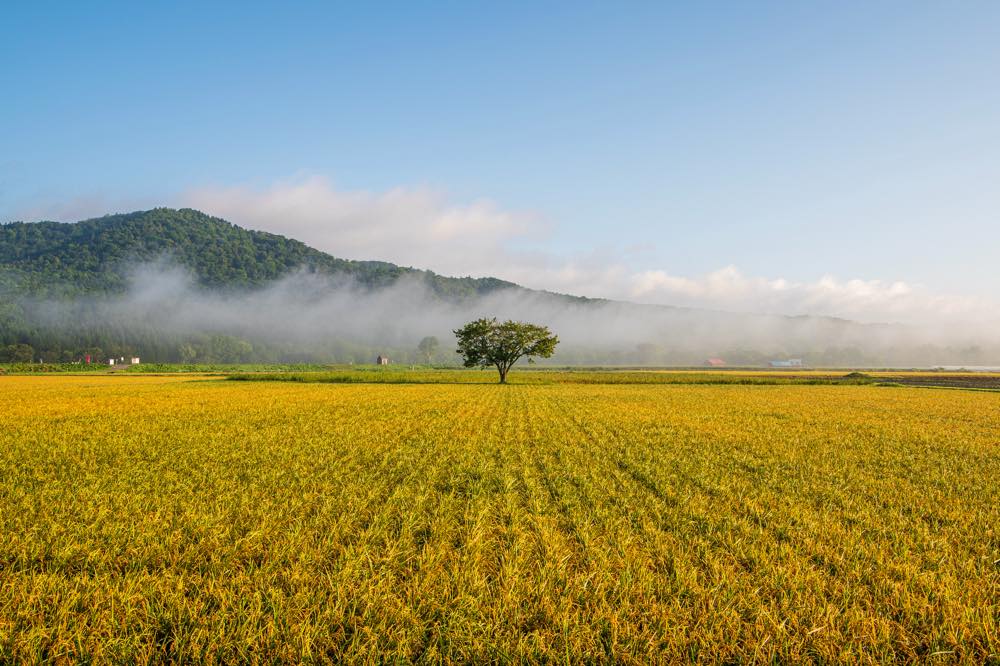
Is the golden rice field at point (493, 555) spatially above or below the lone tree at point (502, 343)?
below

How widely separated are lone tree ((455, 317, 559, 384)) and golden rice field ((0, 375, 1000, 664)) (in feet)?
186

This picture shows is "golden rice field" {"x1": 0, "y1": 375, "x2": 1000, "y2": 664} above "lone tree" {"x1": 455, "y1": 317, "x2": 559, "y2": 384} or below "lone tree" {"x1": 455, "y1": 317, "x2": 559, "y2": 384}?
below

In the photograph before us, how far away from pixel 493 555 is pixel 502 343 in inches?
2569

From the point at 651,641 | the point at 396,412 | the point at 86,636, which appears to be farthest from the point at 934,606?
the point at 396,412

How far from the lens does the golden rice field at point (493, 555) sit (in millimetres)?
4129

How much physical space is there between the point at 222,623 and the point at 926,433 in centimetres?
2461

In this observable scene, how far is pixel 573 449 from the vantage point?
14570mm

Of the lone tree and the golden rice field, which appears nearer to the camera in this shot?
the golden rice field

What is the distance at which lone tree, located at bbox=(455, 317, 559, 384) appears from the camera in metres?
71.0

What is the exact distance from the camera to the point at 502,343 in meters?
71.4

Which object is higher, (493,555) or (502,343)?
(502,343)

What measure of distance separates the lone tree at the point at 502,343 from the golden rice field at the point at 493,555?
56706 millimetres

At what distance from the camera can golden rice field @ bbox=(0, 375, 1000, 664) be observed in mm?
4129

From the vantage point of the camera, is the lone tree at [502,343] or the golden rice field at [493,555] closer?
the golden rice field at [493,555]
